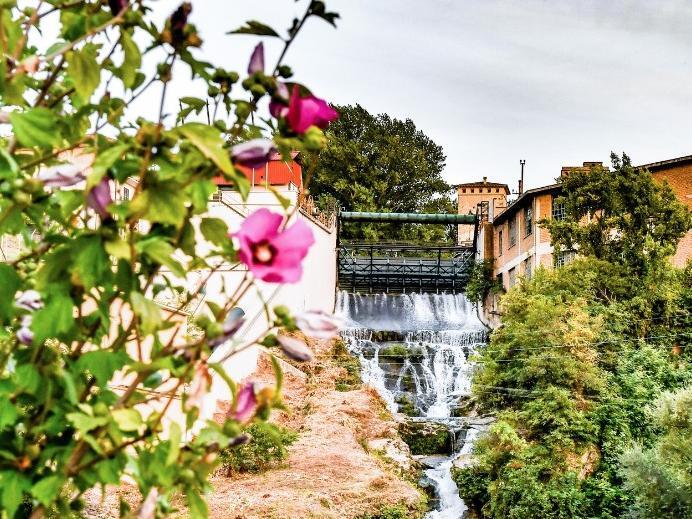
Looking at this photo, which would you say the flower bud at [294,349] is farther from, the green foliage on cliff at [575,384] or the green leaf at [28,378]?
the green foliage on cliff at [575,384]

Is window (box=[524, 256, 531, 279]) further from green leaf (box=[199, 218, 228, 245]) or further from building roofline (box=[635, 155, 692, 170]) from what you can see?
green leaf (box=[199, 218, 228, 245])

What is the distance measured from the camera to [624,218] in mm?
20234

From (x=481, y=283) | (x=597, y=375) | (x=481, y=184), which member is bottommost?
(x=597, y=375)

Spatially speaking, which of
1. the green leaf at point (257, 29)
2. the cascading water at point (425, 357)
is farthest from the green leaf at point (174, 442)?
the cascading water at point (425, 357)

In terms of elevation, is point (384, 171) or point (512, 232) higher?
point (384, 171)

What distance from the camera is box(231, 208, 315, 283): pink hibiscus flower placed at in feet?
3.92

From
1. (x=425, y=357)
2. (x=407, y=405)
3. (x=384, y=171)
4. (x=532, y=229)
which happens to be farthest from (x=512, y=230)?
(x=384, y=171)

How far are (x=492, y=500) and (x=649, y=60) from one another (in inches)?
614

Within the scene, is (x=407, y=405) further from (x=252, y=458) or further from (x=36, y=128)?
(x=36, y=128)

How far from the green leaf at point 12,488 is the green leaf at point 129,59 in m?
0.75

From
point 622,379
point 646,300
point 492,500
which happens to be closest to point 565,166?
point 646,300

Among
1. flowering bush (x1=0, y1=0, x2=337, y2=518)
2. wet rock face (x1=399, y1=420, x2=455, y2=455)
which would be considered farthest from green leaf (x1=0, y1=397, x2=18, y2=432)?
wet rock face (x1=399, y1=420, x2=455, y2=455)

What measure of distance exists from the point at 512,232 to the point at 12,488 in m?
29.5

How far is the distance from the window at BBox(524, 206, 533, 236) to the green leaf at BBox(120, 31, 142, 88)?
26177 millimetres
